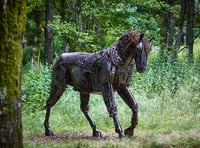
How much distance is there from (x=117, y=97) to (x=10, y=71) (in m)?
9.23

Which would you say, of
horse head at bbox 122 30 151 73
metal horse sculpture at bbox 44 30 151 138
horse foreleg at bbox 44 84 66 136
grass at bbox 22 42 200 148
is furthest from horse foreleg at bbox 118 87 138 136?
horse foreleg at bbox 44 84 66 136

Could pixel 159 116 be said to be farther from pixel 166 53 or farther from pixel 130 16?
pixel 130 16

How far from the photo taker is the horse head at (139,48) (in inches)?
358

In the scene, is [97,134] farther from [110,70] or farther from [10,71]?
[10,71]

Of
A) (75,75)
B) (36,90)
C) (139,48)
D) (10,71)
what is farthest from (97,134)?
(36,90)

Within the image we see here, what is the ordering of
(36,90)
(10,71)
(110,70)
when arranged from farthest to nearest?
(36,90) → (110,70) → (10,71)

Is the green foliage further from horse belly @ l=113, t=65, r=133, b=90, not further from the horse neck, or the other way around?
the horse neck

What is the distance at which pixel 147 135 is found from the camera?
984 cm

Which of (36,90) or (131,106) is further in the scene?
(36,90)

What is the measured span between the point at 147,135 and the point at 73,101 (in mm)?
5281

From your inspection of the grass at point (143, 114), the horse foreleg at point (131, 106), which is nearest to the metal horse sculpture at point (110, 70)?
the horse foreleg at point (131, 106)

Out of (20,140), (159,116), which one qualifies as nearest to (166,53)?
(159,116)

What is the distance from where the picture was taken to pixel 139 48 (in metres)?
9.12

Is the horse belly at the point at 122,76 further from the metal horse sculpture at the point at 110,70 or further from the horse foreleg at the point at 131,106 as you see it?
the horse foreleg at the point at 131,106
